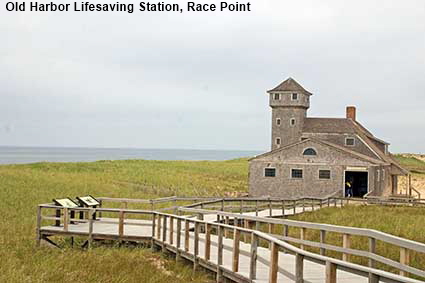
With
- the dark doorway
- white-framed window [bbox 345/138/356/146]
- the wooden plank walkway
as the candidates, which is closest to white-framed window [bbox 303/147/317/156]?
the dark doorway

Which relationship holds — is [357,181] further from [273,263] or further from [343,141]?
[273,263]

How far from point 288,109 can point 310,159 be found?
21.0 ft

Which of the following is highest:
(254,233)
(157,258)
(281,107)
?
(281,107)

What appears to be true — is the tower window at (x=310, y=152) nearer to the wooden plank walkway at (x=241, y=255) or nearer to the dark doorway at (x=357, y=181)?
the dark doorway at (x=357, y=181)

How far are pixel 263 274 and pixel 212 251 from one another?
3732mm

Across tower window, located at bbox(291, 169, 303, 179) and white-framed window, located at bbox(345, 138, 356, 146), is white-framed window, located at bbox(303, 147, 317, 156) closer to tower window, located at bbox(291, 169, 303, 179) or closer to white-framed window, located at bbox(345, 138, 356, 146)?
tower window, located at bbox(291, 169, 303, 179)

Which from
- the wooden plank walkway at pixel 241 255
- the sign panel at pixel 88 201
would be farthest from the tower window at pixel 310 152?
the sign panel at pixel 88 201

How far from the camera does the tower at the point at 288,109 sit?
4706 cm

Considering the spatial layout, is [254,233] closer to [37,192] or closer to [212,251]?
[212,251]

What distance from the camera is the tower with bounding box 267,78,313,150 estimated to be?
47062mm

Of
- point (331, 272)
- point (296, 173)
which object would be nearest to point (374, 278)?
point (331, 272)

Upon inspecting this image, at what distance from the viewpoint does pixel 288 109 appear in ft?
155

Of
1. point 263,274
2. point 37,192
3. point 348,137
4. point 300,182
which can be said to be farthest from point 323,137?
point 263,274

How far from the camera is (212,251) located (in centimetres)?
Result: 1493
